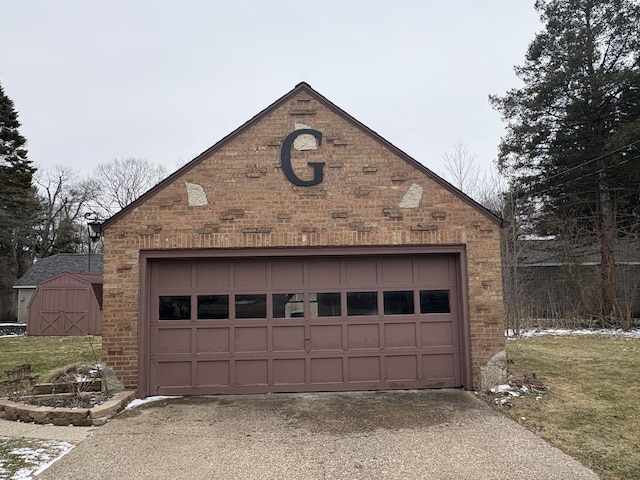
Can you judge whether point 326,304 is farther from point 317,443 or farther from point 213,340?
point 317,443

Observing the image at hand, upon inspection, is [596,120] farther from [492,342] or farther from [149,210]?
[149,210]

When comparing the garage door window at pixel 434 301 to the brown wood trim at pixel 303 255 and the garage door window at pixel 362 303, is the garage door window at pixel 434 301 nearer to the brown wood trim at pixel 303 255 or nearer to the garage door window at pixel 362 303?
the brown wood trim at pixel 303 255

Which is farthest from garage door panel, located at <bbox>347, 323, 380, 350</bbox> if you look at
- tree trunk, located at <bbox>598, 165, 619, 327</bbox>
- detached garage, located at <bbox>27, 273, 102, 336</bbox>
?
detached garage, located at <bbox>27, 273, 102, 336</bbox>

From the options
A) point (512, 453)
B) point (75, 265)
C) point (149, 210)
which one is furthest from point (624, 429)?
point (75, 265)

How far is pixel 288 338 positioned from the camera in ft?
26.3

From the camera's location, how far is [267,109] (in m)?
8.15

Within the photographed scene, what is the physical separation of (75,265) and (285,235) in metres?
24.1

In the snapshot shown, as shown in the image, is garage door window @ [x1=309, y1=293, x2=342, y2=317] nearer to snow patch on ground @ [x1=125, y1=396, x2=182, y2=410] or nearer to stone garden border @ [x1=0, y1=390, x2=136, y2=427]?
snow patch on ground @ [x1=125, y1=396, x2=182, y2=410]

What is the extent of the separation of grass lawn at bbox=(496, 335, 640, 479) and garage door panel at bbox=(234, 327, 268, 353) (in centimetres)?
379

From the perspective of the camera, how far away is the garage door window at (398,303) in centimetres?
815

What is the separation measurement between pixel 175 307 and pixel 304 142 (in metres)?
3.53

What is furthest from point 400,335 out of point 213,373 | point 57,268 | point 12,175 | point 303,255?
point 12,175

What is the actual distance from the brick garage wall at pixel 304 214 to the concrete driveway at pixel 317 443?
1.71m

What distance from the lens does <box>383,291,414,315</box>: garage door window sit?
8.15 meters
